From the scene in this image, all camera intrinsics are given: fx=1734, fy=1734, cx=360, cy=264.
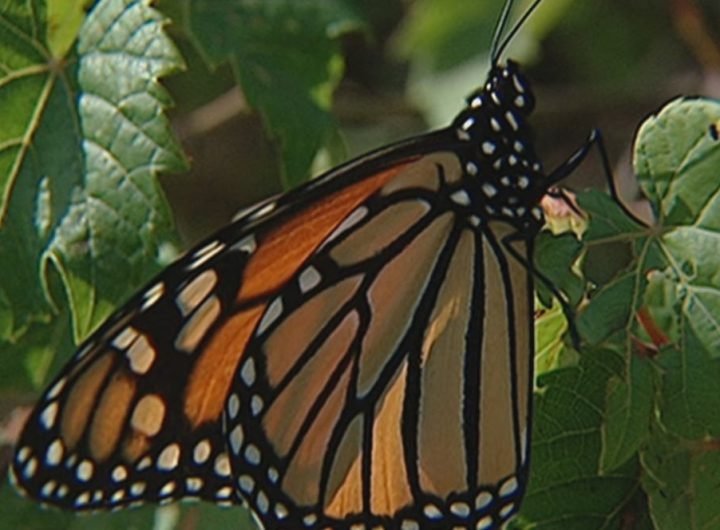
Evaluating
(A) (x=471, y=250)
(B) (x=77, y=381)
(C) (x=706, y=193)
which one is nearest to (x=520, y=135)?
(A) (x=471, y=250)

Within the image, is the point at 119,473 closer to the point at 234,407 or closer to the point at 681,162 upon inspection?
the point at 234,407

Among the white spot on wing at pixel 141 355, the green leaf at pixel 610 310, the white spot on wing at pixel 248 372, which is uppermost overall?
the white spot on wing at pixel 141 355

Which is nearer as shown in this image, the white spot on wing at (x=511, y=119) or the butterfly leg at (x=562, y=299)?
the butterfly leg at (x=562, y=299)

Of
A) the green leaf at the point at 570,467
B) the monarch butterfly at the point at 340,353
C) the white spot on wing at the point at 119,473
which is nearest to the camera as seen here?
the green leaf at the point at 570,467

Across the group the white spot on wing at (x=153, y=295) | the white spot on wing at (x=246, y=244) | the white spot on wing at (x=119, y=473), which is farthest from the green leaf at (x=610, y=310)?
the white spot on wing at (x=119, y=473)

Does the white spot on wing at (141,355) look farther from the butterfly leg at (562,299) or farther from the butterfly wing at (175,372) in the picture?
the butterfly leg at (562,299)

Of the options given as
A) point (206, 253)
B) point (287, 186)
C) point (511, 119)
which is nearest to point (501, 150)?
point (511, 119)

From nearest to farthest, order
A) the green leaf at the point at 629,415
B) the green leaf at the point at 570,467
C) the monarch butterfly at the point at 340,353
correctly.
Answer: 1. the green leaf at the point at 629,415
2. the green leaf at the point at 570,467
3. the monarch butterfly at the point at 340,353

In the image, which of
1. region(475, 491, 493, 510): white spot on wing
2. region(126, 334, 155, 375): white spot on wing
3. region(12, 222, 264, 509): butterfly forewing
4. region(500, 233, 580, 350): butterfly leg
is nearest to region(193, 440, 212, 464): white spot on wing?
region(12, 222, 264, 509): butterfly forewing

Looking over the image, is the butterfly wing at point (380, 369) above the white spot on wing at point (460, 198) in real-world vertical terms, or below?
below
